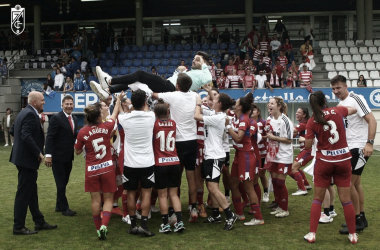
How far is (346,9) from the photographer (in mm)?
25016

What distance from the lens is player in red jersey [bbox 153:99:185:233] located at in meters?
6.25

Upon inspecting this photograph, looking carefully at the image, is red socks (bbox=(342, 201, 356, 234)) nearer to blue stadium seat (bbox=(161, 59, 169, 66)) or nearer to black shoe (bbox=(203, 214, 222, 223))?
black shoe (bbox=(203, 214, 222, 223))

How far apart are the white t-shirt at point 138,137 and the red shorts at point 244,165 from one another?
1386 mm

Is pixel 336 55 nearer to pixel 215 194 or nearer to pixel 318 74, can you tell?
pixel 318 74

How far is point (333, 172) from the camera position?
567 cm

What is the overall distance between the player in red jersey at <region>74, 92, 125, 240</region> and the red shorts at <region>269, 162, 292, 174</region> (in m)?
2.65

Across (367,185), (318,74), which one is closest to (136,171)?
(367,185)

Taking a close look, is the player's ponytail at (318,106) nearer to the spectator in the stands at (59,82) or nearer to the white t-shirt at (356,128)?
the white t-shirt at (356,128)

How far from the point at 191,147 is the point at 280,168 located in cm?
153

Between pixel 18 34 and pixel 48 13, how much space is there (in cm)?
239

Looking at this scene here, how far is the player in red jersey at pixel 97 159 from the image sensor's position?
19.6 ft

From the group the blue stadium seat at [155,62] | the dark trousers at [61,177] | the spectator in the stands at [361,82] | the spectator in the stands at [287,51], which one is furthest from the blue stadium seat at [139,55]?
the dark trousers at [61,177]

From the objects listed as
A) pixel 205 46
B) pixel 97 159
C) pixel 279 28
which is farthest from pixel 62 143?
pixel 279 28

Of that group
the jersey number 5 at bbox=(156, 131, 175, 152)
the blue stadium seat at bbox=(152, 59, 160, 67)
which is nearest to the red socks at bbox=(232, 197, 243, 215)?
the jersey number 5 at bbox=(156, 131, 175, 152)
